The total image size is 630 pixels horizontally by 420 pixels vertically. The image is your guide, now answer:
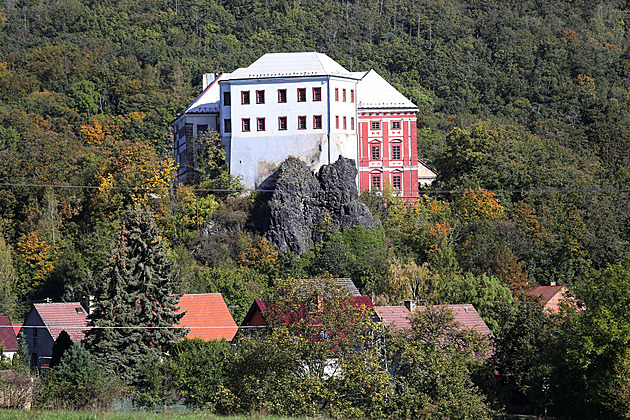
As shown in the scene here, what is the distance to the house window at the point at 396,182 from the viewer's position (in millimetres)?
79125

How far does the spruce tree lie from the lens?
47.8 metres

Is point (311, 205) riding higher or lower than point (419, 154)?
lower

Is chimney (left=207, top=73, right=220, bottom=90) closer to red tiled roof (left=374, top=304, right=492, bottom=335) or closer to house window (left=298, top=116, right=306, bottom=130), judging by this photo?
house window (left=298, top=116, right=306, bottom=130)

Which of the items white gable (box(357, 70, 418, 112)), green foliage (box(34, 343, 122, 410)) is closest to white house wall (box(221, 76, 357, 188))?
white gable (box(357, 70, 418, 112))

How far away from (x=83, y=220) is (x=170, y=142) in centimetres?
1269

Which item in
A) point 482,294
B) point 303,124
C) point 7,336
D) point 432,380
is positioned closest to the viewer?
point 432,380

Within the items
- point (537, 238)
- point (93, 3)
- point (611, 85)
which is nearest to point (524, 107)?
point (611, 85)

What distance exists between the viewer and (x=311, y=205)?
7388cm

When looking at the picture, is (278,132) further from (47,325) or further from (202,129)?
(47,325)

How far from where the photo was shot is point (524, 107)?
132 m

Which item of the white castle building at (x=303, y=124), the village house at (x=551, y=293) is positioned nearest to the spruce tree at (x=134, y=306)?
the white castle building at (x=303, y=124)

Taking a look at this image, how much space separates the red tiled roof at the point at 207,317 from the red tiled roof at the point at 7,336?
13.3 metres

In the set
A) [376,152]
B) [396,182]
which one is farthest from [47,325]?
[396,182]

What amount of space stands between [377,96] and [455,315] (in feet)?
105
